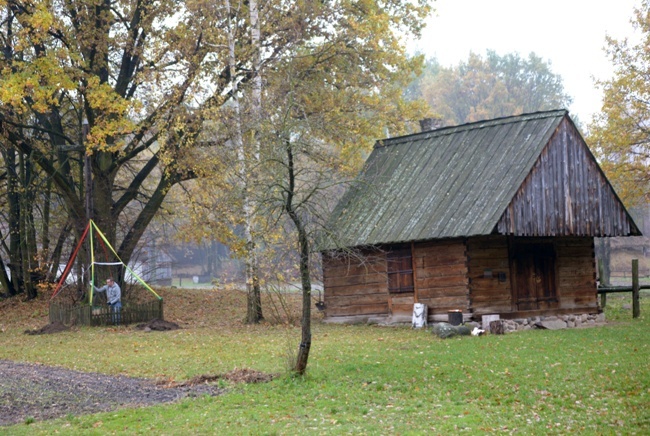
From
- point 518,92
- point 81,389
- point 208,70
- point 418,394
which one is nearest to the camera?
point 418,394

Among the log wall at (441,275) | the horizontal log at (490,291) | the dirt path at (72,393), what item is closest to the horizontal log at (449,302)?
the log wall at (441,275)

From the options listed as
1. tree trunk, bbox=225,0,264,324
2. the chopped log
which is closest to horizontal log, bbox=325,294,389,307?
tree trunk, bbox=225,0,264,324

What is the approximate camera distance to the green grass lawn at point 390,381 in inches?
451

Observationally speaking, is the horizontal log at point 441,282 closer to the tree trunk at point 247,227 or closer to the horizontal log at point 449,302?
the horizontal log at point 449,302

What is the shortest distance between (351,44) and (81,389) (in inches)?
728

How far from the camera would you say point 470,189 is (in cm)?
2441

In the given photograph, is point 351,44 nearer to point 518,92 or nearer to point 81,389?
Result: point 81,389

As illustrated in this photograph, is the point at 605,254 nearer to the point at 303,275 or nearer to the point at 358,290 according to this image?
the point at 358,290

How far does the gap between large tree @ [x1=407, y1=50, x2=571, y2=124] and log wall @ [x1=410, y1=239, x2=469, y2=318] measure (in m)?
56.0

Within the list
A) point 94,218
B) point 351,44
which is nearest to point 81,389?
point 94,218

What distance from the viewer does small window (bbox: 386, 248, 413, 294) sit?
25.1 m

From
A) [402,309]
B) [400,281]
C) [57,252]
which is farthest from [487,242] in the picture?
[57,252]

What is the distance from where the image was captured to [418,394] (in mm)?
13609

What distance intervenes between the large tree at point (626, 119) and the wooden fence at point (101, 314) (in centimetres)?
1988
